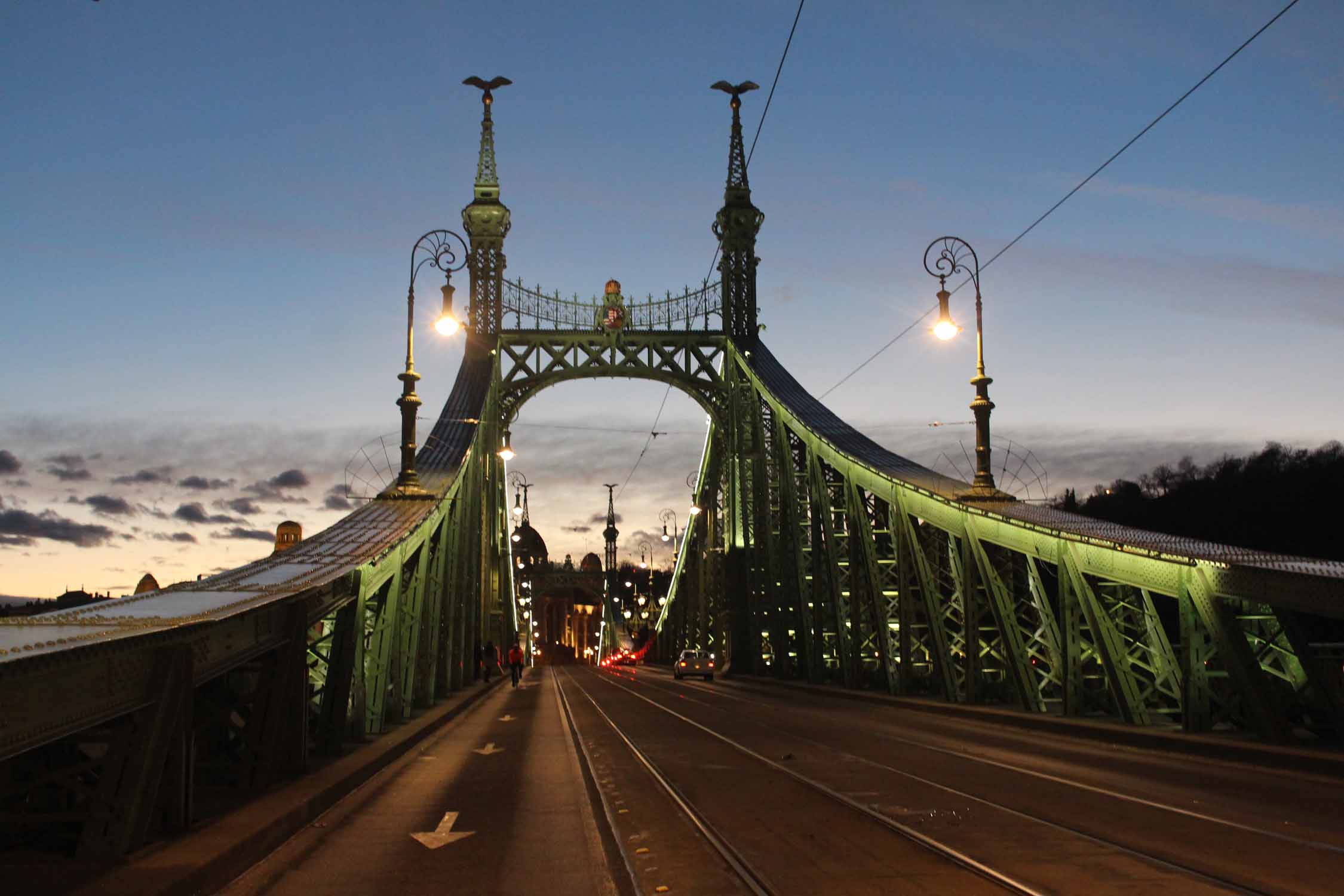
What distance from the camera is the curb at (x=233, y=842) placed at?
292 inches

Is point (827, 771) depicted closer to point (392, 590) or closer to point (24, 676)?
point (392, 590)

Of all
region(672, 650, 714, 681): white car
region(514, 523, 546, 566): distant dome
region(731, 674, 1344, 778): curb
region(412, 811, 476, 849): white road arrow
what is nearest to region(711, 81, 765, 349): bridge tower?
region(672, 650, 714, 681): white car

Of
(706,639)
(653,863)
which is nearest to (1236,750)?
(653,863)

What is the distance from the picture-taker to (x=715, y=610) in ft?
185

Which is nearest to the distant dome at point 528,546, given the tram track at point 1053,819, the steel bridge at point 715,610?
the steel bridge at point 715,610

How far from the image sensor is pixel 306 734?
1309 cm

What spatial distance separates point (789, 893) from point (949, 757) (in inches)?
352

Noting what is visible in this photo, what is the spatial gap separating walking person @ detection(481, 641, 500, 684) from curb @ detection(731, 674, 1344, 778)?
22.6 m

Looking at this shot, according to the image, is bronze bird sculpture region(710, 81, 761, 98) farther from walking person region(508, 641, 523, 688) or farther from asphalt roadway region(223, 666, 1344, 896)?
asphalt roadway region(223, 666, 1344, 896)

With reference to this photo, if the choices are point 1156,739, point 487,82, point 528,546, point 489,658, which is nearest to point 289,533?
point 489,658

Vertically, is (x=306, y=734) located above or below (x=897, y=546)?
below

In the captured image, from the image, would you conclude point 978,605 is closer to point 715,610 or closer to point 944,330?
point 944,330

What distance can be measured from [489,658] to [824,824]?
39.3 metres

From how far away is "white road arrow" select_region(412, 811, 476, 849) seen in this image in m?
10.4
